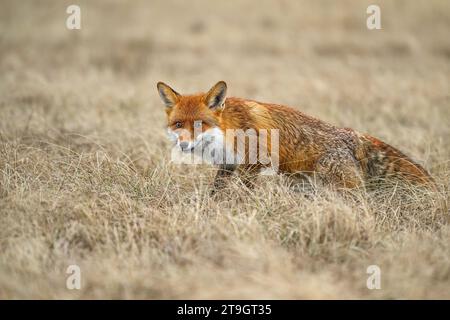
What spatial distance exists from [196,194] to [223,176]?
0.43 metres

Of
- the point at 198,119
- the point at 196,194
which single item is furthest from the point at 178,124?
the point at 196,194

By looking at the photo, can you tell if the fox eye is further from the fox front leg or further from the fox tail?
the fox tail

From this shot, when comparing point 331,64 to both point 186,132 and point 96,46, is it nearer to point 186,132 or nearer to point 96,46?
point 96,46

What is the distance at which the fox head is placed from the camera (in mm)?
6086

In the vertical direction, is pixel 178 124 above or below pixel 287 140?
above

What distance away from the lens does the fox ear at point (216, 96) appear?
244 inches

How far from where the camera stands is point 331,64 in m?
15.4

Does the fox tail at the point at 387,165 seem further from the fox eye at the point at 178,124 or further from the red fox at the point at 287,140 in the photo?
the fox eye at the point at 178,124

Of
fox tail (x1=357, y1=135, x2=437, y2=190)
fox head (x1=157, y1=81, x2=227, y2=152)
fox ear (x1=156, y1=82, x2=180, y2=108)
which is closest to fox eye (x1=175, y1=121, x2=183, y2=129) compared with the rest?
fox head (x1=157, y1=81, x2=227, y2=152)

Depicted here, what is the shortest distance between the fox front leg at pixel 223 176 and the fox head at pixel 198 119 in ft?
1.26

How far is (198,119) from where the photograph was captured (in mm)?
6160

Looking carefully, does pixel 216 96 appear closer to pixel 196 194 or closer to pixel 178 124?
pixel 178 124

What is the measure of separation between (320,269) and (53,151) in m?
4.11

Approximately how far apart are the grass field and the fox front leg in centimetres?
16
